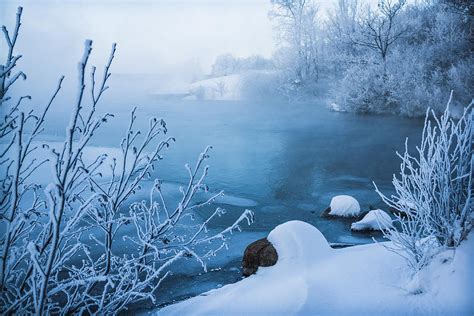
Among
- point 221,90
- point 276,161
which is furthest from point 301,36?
point 276,161

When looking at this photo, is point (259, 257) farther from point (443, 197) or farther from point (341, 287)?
point (443, 197)

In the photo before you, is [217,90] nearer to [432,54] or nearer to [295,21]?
[295,21]

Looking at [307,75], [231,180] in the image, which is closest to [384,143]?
[231,180]

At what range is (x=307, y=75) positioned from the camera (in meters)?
38.3

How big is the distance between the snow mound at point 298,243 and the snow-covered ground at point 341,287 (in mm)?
14

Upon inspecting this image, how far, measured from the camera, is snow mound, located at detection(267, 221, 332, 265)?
5.01 meters

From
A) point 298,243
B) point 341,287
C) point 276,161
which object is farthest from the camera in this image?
point 276,161

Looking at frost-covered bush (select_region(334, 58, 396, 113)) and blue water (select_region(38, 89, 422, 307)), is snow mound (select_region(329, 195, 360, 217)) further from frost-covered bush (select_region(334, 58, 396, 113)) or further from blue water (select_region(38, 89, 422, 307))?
frost-covered bush (select_region(334, 58, 396, 113))

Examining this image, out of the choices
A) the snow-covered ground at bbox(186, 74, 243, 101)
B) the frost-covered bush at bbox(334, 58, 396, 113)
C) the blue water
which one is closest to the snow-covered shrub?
the blue water

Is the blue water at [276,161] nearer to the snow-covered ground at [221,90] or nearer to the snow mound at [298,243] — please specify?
the snow mound at [298,243]

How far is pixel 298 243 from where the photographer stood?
515cm

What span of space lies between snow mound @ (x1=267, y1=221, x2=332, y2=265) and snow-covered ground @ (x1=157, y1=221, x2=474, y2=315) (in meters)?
0.01

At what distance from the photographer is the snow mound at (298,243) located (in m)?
5.01

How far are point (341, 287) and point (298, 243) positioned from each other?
1.39 meters
